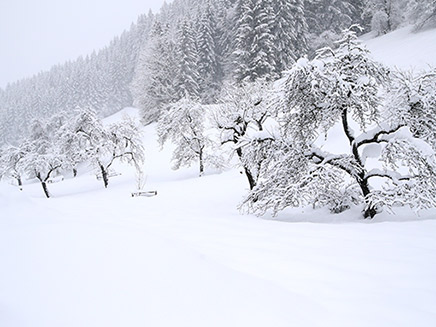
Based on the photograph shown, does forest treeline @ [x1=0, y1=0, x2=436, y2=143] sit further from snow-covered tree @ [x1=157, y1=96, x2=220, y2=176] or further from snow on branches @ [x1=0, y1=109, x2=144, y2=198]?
snow on branches @ [x1=0, y1=109, x2=144, y2=198]

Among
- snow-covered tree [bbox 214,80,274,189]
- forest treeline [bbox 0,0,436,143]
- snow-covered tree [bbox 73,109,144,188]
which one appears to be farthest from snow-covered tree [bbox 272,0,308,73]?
snow-covered tree [bbox 73,109,144,188]

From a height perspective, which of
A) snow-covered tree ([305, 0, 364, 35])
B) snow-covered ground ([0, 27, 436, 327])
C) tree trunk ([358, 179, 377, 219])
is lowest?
tree trunk ([358, 179, 377, 219])

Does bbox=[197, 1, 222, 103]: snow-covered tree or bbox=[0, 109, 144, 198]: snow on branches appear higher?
bbox=[197, 1, 222, 103]: snow-covered tree

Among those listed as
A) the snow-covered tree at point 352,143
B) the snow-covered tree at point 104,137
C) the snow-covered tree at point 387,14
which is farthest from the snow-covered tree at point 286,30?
the snow-covered tree at point 352,143

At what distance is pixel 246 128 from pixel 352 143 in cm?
686

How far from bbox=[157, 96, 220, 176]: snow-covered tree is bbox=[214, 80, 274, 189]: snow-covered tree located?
13.7 ft

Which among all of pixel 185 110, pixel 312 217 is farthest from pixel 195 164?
pixel 312 217

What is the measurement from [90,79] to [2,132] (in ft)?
96.1

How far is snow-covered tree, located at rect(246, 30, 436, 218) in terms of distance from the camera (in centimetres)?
617

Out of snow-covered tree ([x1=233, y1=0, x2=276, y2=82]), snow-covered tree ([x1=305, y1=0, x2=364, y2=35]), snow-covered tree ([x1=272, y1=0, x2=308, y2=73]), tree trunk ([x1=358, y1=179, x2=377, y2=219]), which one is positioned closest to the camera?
tree trunk ([x1=358, y1=179, x2=377, y2=219])

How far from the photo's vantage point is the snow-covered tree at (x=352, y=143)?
20.2 feet

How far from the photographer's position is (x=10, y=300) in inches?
88.2

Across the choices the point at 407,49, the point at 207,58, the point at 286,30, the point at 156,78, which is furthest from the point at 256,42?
the point at 156,78

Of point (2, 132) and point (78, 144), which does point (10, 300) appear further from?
point (2, 132)
